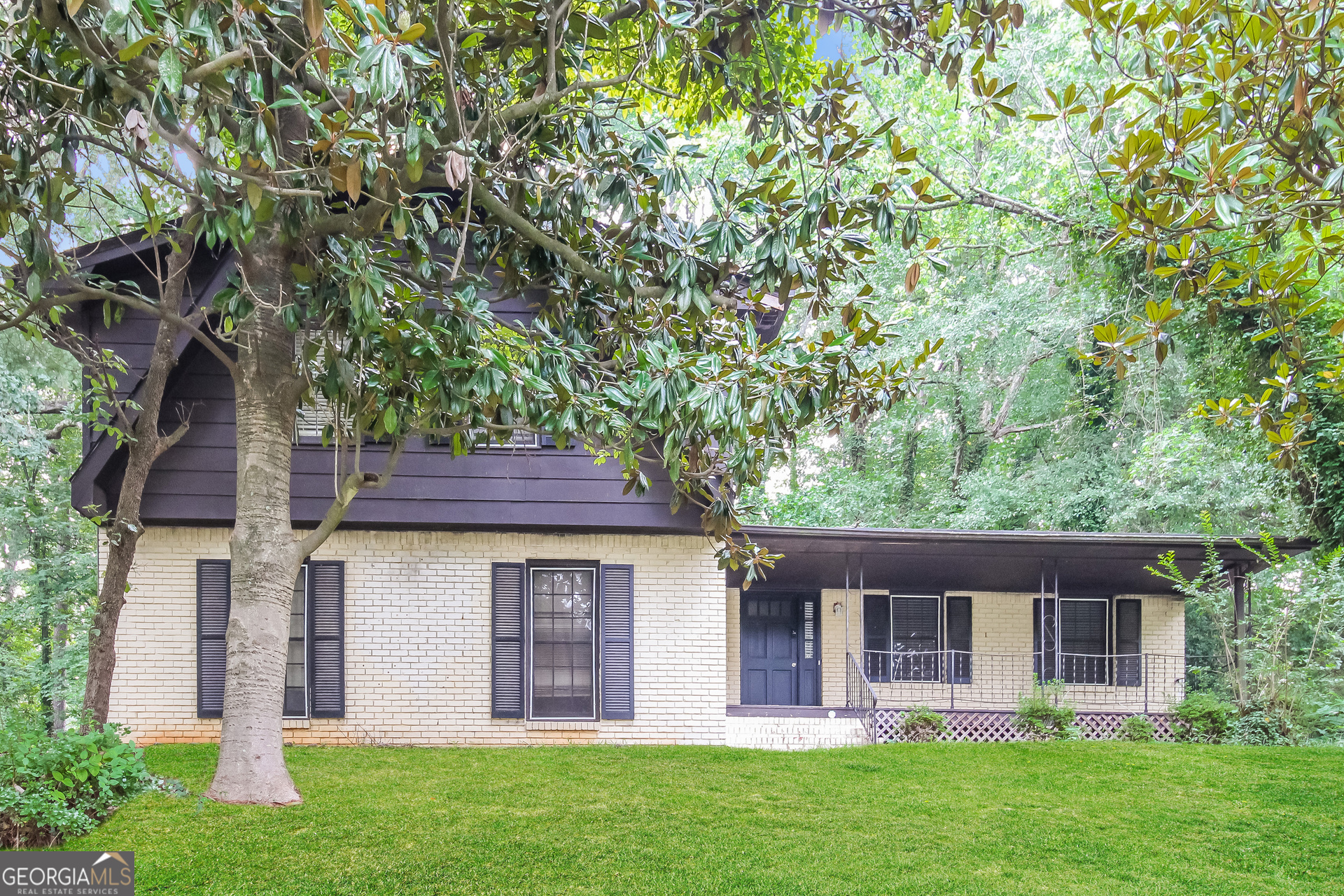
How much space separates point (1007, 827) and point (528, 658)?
548 cm

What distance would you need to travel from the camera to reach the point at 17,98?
4.19 m

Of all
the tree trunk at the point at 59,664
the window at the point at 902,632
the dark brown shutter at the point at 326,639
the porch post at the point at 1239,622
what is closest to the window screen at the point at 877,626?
the window at the point at 902,632

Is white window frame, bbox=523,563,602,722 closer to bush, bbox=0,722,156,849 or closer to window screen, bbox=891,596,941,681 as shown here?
bush, bbox=0,722,156,849

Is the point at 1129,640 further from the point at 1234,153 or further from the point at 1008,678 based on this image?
the point at 1234,153

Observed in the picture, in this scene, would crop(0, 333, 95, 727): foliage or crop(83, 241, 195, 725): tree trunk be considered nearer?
crop(83, 241, 195, 725): tree trunk

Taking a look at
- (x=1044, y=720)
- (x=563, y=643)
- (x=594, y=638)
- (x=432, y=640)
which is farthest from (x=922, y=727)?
(x=432, y=640)

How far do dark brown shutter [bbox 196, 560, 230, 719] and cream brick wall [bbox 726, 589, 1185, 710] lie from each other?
8.04 meters

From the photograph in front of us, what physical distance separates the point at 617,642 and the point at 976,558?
6.54 m

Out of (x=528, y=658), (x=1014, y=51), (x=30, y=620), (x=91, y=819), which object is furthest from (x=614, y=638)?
(x=1014, y=51)

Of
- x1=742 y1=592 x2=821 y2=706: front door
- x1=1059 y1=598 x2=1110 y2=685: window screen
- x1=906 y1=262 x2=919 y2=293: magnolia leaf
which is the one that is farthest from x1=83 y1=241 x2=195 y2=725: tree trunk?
x1=1059 y1=598 x2=1110 y2=685: window screen

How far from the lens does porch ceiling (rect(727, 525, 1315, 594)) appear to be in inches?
468

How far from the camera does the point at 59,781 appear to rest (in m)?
5.11

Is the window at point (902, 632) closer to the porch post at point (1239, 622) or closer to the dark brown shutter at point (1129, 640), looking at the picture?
the dark brown shutter at point (1129, 640)

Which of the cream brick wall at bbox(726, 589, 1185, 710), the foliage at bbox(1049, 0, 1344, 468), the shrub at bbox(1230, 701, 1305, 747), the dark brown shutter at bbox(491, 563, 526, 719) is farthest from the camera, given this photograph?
the cream brick wall at bbox(726, 589, 1185, 710)
